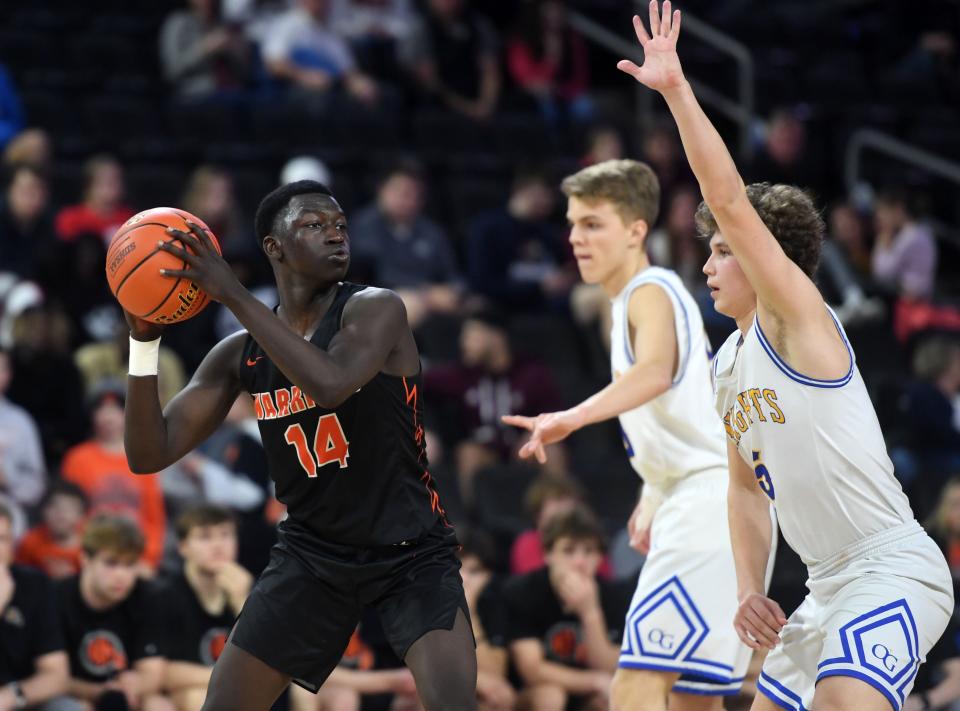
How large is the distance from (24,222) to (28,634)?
11.6ft

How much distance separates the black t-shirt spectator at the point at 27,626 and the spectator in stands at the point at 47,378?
6.79ft

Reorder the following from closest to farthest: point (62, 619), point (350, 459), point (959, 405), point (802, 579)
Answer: point (350, 459), point (62, 619), point (802, 579), point (959, 405)

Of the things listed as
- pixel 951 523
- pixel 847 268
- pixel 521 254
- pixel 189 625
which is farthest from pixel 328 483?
pixel 847 268

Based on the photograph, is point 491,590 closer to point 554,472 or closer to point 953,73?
point 554,472

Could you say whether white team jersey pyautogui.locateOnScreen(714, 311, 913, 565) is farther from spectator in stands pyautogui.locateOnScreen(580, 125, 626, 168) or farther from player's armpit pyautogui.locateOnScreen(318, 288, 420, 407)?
spectator in stands pyautogui.locateOnScreen(580, 125, 626, 168)

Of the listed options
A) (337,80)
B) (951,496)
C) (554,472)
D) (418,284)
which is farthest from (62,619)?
(337,80)

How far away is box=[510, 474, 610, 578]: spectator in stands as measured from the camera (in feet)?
27.3

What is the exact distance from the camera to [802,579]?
7637mm

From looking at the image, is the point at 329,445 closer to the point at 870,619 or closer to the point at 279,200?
the point at 279,200

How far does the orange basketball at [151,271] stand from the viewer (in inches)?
174

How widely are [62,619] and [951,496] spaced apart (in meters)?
4.96

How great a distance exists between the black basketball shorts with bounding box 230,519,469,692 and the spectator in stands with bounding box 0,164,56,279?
548 cm

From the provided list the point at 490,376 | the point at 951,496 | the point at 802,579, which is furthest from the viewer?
the point at 490,376

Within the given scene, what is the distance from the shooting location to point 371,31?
12633mm
